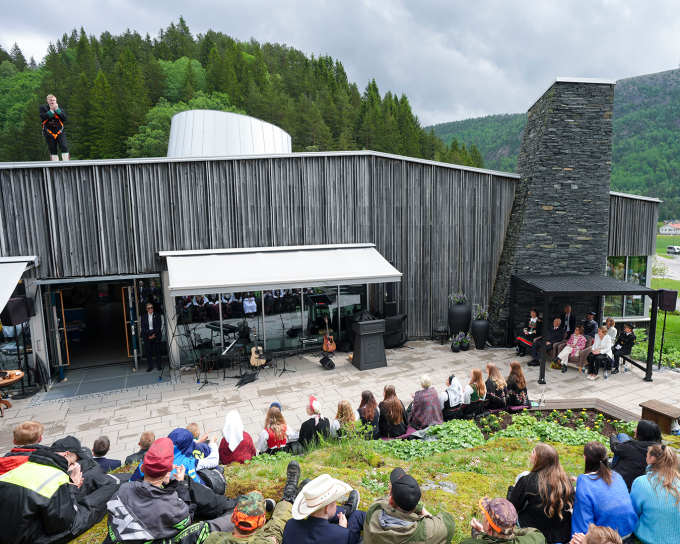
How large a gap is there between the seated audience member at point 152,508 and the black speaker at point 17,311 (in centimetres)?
675

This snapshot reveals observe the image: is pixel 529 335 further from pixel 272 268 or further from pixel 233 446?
pixel 233 446

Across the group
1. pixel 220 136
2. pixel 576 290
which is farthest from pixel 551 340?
pixel 220 136

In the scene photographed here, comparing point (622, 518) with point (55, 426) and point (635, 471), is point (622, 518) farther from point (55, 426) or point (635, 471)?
point (55, 426)

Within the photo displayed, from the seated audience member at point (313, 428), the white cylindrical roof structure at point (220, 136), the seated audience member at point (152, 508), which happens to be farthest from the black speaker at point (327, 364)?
the white cylindrical roof structure at point (220, 136)

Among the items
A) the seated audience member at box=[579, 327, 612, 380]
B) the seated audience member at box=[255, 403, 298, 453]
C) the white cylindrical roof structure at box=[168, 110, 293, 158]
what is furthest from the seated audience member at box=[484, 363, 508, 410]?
the white cylindrical roof structure at box=[168, 110, 293, 158]

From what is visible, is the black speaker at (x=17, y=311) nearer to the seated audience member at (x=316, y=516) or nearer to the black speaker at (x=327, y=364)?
the black speaker at (x=327, y=364)

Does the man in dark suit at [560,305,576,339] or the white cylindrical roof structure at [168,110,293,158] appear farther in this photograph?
the white cylindrical roof structure at [168,110,293,158]

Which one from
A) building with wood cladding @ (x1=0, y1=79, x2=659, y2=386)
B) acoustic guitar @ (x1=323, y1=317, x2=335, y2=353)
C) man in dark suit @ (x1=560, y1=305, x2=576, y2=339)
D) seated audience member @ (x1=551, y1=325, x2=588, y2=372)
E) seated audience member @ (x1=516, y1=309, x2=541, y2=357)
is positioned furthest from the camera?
acoustic guitar @ (x1=323, y1=317, x2=335, y2=353)

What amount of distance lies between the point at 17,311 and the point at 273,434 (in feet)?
20.1

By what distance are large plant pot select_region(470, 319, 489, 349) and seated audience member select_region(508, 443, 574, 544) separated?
25.7 feet

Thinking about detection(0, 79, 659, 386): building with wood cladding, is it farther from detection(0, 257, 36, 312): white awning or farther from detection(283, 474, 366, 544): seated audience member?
detection(283, 474, 366, 544): seated audience member

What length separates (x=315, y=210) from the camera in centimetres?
1059

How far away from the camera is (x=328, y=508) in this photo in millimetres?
2738

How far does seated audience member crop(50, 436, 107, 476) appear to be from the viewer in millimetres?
3941
